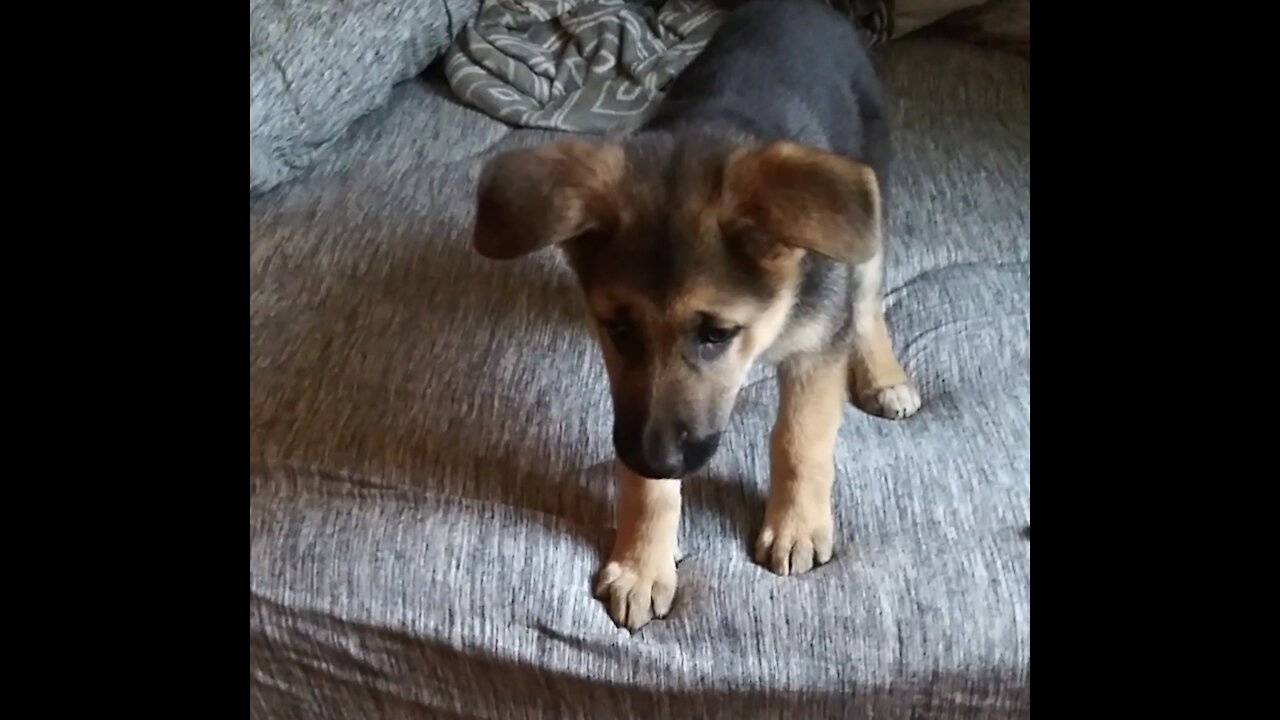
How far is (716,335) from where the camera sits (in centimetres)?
151

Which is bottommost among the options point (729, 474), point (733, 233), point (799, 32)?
point (729, 474)

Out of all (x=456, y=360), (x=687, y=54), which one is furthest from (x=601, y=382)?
(x=687, y=54)

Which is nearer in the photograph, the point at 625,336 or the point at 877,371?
the point at 625,336

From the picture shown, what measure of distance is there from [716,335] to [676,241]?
0.14 m

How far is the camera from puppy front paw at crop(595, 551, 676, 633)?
168cm

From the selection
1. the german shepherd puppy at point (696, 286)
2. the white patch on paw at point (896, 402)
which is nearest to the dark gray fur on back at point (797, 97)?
the german shepherd puppy at point (696, 286)

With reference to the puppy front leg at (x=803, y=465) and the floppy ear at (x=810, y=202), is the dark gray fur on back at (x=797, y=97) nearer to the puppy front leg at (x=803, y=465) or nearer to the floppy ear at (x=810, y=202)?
the puppy front leg at (x=803, y=465)

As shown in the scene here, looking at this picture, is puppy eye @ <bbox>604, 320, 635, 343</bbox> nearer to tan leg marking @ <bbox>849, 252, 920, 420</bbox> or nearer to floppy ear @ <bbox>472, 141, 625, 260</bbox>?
floppy ear @ <bbox>472, 141, 625, 260</bbox>

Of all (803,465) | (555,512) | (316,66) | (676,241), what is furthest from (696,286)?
(316,66)

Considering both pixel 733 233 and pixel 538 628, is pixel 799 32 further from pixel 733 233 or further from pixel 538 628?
pixel 538 628

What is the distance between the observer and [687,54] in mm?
2895

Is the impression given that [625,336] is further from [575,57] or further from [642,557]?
[575,57]

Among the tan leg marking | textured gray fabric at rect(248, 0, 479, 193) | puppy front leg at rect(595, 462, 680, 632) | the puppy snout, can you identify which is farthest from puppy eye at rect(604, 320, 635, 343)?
textured gray fabric at rect(248, 0, 479, 193)

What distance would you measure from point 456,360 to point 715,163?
2.60 ft
